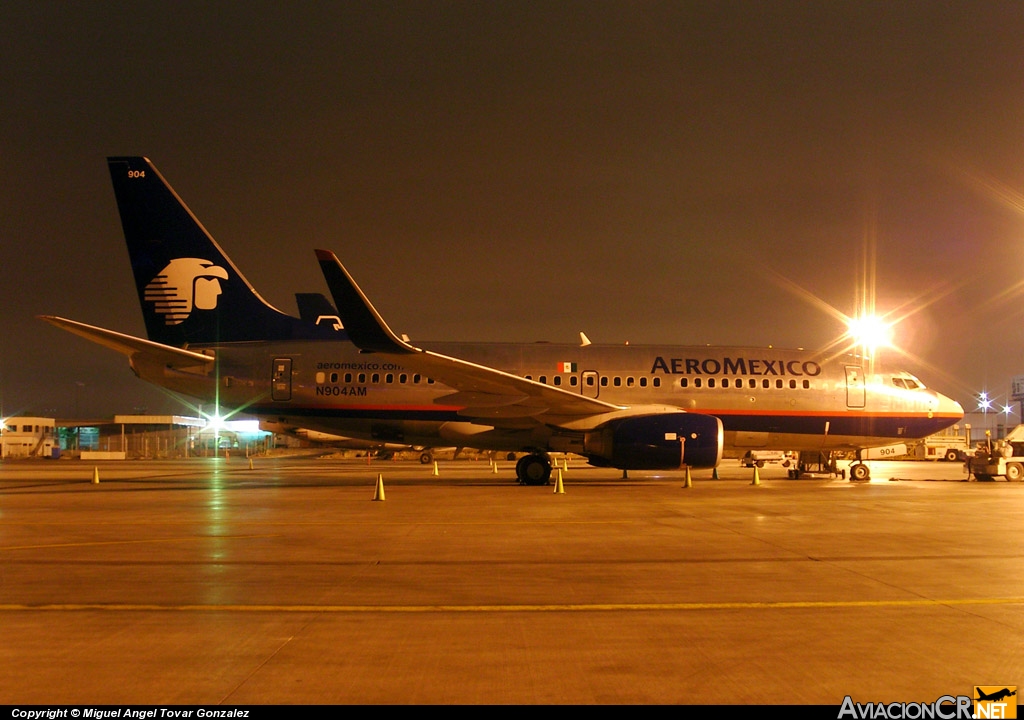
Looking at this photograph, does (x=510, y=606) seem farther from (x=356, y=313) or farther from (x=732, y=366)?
(x=732, y=366)

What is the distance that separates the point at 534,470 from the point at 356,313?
6.50m

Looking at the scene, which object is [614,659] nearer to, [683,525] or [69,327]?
[683,525]

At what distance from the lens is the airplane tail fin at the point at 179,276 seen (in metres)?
21.9

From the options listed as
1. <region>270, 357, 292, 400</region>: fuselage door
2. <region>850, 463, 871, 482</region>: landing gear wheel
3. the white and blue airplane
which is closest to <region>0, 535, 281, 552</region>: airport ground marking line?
the white and blue airplane

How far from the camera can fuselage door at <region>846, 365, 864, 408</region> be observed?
23438 mm

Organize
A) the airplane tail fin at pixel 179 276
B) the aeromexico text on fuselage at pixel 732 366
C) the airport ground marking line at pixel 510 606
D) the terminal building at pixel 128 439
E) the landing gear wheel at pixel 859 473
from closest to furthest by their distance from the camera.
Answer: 1. the airport ground marking line at pixel 510 606
2. the airplane tail fin at pixel 179 276
3. the aeromexico text on fuselage at pixel 732 366
4. the landing gear wheel at pixel 859 473
5. the terminal building at pixel 128 439

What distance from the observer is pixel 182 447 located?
243ft

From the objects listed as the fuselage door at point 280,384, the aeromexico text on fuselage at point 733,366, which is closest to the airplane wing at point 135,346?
the fuselage door at point 280,384

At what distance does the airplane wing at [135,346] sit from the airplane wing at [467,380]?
518cm

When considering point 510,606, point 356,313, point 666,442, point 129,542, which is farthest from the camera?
point 666,442

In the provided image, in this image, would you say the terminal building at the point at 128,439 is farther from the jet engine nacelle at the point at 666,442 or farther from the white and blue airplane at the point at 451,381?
the jet engine nacelle at the point at 666,442

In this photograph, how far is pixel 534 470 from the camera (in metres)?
22.0

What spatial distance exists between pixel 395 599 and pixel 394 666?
7.12 ft

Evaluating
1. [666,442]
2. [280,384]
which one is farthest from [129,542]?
[666,442]
